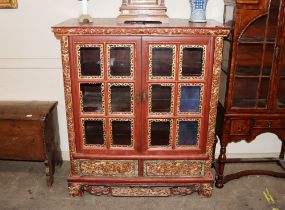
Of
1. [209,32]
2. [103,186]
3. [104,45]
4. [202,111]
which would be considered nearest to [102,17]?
[104,45]

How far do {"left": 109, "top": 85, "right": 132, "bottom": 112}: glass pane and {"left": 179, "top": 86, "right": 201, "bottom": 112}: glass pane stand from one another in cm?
49

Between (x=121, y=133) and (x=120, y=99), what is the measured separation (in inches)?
13.1

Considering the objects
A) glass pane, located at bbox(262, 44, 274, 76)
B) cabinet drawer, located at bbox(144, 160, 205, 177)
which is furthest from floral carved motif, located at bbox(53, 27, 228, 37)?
cabinet drawer, located at bbox(144, 160, 205, 177)

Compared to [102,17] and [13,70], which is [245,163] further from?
[13,70]

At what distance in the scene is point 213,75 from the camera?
2695 millimetres

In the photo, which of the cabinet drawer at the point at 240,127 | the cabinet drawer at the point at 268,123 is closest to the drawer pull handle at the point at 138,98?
the cabinet drawer at the point at 240,127

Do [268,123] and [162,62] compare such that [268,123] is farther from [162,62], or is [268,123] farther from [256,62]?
[162,62]

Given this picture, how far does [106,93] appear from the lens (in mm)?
2752

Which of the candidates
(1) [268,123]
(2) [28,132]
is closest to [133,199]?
(2) [28,132]

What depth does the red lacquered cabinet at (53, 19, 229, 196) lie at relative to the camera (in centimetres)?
261

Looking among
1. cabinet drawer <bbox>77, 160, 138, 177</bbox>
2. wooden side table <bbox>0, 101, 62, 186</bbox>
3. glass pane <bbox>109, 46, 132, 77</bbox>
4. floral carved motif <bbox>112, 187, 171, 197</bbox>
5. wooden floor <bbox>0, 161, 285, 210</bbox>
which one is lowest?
wooden floor <bbox>0, 161, 285, 210</bbox>

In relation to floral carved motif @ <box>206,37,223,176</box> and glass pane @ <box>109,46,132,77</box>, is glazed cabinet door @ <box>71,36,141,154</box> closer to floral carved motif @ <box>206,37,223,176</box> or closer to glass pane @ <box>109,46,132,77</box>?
glass pane @ <box>109,46,132,77</box>

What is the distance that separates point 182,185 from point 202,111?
76 cm

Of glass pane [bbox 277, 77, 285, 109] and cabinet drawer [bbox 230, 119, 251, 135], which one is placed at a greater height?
glass pane [bbox 277, 77, 285, 109]
